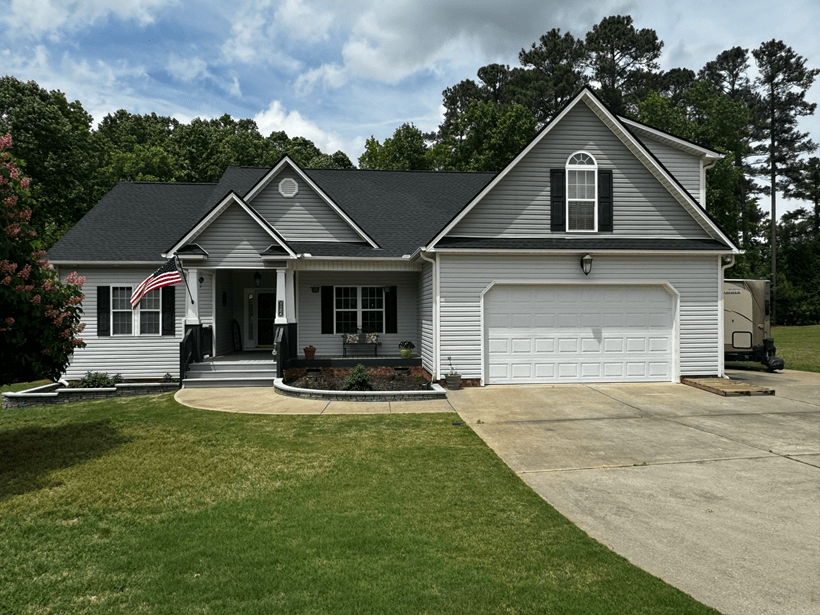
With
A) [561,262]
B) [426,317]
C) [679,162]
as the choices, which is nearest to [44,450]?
[426,317]

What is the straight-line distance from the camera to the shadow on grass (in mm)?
6273

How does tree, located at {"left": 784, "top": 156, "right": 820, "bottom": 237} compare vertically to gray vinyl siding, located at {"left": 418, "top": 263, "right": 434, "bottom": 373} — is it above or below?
above

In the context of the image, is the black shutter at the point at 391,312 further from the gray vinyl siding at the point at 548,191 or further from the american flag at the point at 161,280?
the american flag at the point at 161,280

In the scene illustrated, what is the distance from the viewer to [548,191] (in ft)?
42.9

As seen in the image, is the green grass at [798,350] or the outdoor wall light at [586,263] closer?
the outdoor wall light at [586,263]

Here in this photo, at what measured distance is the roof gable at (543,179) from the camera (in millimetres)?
12844

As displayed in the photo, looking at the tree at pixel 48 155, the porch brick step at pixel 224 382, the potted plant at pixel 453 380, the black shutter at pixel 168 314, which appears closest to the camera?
the potted plant at pixel 453 380

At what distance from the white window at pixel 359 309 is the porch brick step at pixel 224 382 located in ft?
10.6

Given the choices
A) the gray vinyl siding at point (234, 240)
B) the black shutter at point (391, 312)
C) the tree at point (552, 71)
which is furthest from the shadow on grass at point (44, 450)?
the tree at point (552, 71)

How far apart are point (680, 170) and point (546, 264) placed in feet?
17.5

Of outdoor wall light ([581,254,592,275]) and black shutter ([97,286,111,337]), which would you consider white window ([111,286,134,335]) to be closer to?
black shutter ([97,286,111,337])

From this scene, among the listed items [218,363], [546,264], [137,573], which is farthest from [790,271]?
[137,573]

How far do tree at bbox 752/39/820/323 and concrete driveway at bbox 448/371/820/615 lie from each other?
43647 millimetres

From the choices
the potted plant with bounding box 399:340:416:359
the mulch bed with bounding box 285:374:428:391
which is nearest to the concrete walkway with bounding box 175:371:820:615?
the mulch bed with bounding box 285:374:428:391
